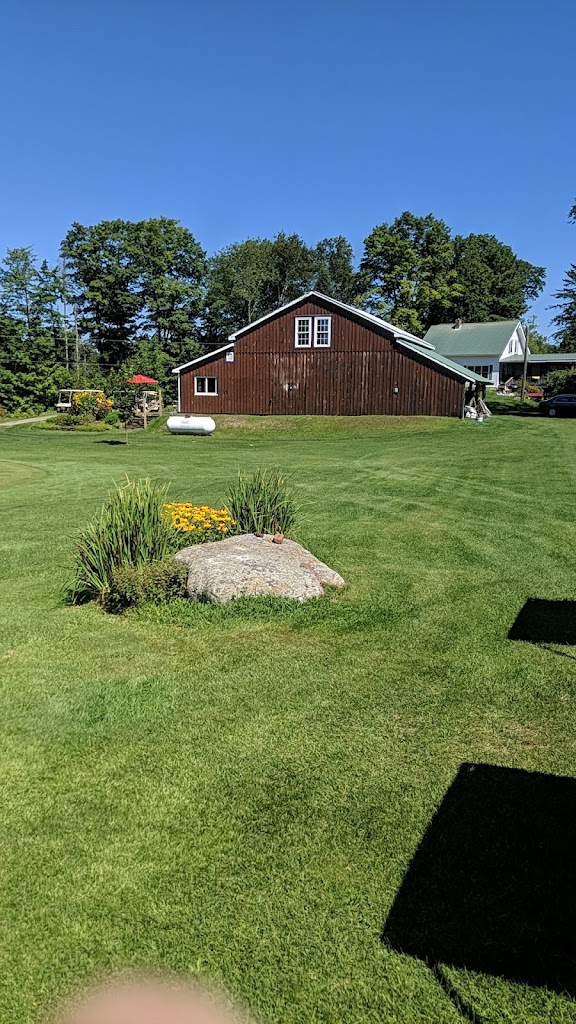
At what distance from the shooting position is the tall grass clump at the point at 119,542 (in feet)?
22.7

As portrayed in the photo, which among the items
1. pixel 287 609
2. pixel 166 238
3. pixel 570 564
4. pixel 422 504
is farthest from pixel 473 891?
pixel 166 238

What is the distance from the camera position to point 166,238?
192ft

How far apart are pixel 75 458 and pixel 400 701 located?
2051 centimetres

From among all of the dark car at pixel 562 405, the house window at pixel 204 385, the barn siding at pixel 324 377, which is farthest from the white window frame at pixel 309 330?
the dark car at pixel 562 405

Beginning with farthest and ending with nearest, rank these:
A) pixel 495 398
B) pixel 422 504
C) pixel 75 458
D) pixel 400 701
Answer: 1. pixel 495 398
2. pixel 75 458
3. pixel 422 504
4. pixel 400 701

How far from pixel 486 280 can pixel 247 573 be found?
67.7m

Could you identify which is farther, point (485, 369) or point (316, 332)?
point (485, 369)

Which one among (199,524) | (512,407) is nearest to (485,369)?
(512,407)

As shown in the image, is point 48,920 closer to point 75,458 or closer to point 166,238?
point 75,458

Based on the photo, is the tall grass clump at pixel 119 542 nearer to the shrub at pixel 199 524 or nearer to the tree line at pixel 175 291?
the shrub at pixel 199 524

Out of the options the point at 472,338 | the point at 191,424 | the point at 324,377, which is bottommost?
the point at 191,424

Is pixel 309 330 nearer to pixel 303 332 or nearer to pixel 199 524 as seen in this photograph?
pixel 303 332

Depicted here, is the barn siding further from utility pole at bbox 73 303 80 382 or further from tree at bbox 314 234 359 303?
tree at bbox 314 234 359 303

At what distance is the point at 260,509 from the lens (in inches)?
332
